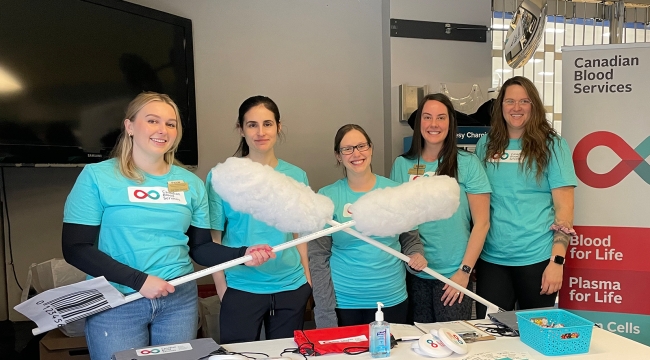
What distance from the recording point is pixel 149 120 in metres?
1.84

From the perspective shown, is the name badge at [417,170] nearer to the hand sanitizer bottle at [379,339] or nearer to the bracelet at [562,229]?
the bracelet at [562,229]

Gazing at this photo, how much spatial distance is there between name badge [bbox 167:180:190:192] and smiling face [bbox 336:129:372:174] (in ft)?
2.40

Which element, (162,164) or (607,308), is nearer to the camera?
(162,164)

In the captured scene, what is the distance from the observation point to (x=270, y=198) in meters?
1.86

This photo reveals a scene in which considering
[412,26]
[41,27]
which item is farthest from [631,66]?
[41,27]

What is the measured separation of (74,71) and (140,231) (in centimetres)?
152

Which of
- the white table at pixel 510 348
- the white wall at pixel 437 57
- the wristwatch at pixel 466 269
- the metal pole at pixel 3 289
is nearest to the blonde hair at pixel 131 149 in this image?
the white table at pixel 510 348

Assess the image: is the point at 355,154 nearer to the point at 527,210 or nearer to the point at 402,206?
the point at 402,206

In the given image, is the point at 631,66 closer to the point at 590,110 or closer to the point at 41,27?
the point at 590,110

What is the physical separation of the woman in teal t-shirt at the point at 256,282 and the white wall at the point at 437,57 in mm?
2120

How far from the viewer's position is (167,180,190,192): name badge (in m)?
1.83

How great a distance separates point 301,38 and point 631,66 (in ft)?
7.46

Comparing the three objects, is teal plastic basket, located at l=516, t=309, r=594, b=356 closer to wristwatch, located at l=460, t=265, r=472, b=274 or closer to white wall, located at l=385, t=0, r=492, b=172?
wristwatch, located at l=460, t=265, r=472, b=274

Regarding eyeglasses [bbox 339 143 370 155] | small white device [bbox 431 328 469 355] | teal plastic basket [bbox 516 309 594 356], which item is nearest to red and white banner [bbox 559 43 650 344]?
teal plastic basket [bbox 516 309 594 356]
